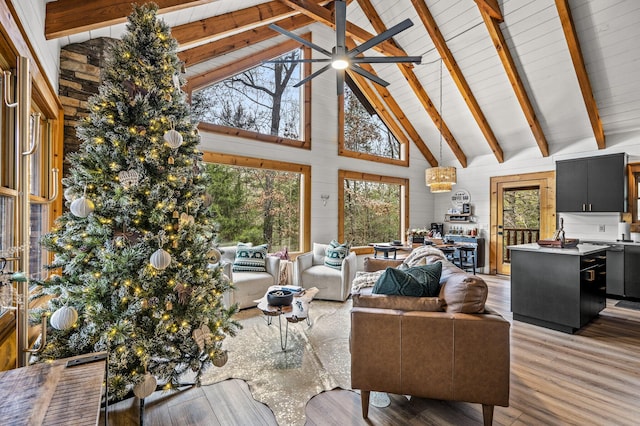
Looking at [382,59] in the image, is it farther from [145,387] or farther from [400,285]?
[145,387]

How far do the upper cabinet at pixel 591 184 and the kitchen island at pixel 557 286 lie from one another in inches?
68.2

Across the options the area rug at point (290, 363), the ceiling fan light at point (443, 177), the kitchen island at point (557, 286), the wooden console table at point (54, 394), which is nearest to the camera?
the wooden console table at point (54, 394)

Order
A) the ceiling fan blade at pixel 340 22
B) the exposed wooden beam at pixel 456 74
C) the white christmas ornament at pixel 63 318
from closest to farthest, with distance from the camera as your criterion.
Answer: the white christmas ornament at pixel 63 318, the ceiling fan blade at pixel 340 22, the exposed wooden beam at pixel 456 74

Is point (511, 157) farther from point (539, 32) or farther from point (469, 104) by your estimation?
point (539, 32)

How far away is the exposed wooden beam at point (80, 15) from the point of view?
237 cm

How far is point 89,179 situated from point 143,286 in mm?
768

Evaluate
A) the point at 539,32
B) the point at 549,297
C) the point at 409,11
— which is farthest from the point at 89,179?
the point at 539,32

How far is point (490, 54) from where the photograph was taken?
205 inches

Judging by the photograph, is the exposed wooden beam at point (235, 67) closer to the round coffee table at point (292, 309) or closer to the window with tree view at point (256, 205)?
the window with tree view at point (256, 205)

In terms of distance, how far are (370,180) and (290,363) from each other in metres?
4.82

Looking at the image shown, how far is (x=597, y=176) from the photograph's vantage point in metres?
5.33

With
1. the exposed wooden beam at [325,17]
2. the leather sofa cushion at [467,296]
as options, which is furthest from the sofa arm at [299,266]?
the exposed wooden beam at [325,17]

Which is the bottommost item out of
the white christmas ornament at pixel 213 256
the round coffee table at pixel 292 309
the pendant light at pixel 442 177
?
the round coffee table at pixel 292 309

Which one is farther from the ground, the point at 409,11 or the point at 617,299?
the point at 409,11
